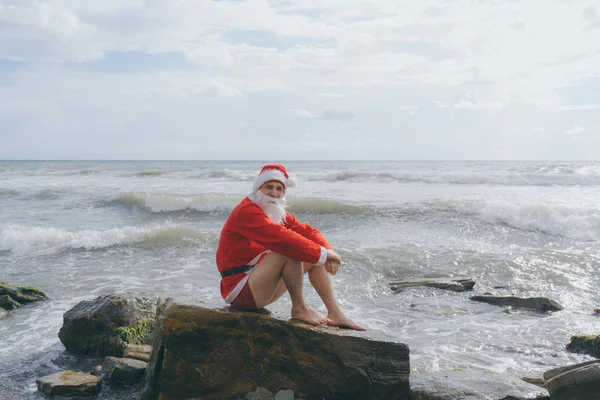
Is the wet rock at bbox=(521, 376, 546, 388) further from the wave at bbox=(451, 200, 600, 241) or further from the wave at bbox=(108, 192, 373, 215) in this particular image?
the wave at bbox=(108, 192, 373, 215)

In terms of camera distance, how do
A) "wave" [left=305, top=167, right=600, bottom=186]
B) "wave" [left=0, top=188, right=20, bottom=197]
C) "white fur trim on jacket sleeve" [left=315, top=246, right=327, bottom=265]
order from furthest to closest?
"wave" [left=305, top=167, right=600, bottom=186], "wave" [left=0, top=188, right=20, bottom=197], "white fur trim on jacket sleeve" [left=315, top=246, right=327, bottom=265]

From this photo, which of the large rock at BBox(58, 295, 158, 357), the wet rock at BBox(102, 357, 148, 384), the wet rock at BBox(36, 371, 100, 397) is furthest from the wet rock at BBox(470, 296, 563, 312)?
the wet rock at BBox(36, 371, 100, 397)

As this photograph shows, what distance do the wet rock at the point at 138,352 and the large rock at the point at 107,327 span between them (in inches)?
8.1

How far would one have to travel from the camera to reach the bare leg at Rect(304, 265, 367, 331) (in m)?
4.71

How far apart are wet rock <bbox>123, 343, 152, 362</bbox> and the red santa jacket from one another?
133 centimetres

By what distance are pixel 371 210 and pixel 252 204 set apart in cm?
1351

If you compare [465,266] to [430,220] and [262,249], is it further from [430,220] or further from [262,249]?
[262,249]

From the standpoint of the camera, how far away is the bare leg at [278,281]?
463 cm

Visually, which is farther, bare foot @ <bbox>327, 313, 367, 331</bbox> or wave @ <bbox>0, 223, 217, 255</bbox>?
wave @ <bbox>0, 223, 217, 255</bbox>

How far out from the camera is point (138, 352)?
549 cm

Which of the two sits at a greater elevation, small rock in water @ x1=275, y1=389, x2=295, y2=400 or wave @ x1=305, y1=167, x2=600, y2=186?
wave @ x1=305, y1=167, x2=600, y2=186

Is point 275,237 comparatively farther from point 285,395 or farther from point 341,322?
point 285,395

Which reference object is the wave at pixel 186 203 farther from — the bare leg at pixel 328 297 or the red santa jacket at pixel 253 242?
the bare leg at pixel 328 297

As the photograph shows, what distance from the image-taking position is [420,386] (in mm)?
4340
